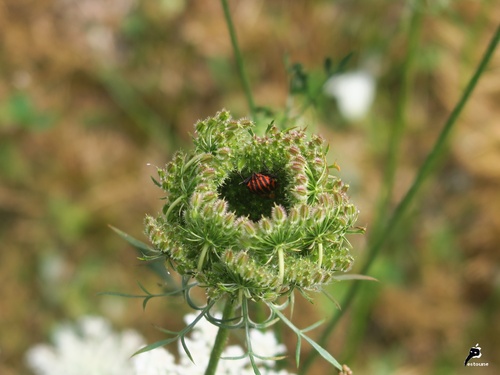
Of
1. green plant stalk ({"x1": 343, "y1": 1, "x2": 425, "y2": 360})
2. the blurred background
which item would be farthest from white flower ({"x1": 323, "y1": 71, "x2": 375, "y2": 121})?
green plant stalk ({"x1": 343, "y1": 1, "x2": 425, "y2": 360})

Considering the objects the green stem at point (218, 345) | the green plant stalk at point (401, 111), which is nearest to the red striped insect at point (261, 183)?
the green stem at point (218, 345)

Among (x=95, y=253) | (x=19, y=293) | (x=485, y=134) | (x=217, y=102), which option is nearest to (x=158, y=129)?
(x=217, y=102)

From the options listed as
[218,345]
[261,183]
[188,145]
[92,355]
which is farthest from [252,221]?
[188,145]

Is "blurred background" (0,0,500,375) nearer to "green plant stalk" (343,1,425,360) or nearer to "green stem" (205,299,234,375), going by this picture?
"green plant stalk" (343,1,425,360)

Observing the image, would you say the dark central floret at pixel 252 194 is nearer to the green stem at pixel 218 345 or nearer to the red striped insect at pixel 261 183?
the red striped insect at pixel 261 183

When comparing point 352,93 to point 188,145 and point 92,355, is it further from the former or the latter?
point 92,355
